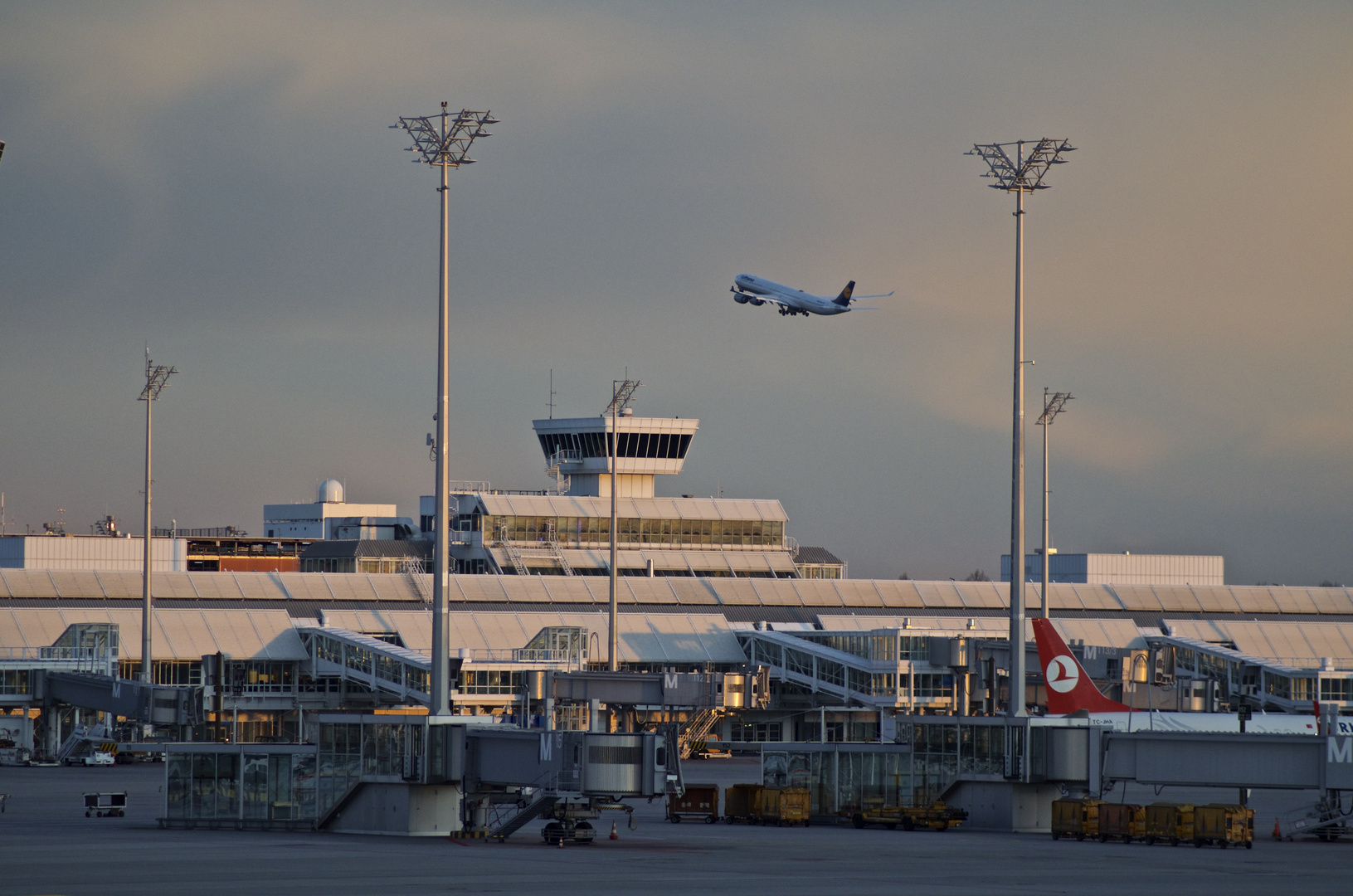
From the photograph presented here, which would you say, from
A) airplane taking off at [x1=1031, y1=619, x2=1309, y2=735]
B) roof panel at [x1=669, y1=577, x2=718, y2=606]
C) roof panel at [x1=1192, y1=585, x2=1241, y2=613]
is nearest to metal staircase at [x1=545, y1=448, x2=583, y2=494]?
roof panel at [x1=669, y1=577, x2=718, y2=606]

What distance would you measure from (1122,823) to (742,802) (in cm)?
1280

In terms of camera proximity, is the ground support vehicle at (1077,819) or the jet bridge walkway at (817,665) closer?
the ground support vehicle at (1077,819)

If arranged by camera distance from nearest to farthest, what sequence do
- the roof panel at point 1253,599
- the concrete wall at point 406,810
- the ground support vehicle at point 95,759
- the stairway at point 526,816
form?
the stairway at point 526,816, the concrete wall at point 406,810, the ground support vehicle at point 95,759, the roof panel at point 1253,599

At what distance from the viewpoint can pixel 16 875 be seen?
119ft

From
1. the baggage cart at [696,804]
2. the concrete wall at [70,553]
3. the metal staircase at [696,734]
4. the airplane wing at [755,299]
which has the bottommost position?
the metal staircase at [696,734]

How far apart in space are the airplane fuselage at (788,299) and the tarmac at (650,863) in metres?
58.3

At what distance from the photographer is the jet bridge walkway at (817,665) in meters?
112

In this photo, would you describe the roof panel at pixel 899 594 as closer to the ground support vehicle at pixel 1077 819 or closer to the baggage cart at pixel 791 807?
the baggage cart at pixel 791 807

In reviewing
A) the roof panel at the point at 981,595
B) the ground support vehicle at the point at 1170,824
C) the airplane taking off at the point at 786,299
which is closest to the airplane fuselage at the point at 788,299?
the airplane taking off at the point at 786,299

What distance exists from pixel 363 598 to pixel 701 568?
109 ft

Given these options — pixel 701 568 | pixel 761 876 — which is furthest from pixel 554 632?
pixel 761 876

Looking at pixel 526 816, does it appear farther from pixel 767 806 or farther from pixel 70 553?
pixel 70 553

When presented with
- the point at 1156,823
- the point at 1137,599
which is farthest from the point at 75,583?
the point at 1156,823

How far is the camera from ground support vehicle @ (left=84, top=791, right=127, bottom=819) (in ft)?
186
